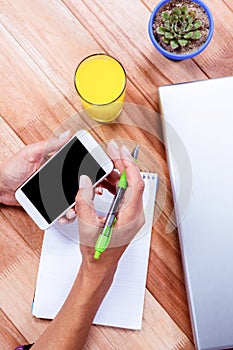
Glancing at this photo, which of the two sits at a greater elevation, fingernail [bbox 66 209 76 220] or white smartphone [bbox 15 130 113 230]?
white smartphone [bbox 15 130 113 230]

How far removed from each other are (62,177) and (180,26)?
1.26ft

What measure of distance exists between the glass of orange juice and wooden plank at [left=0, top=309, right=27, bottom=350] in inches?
19.2

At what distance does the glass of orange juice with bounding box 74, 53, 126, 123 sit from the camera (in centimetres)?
104

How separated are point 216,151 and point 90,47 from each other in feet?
1.19

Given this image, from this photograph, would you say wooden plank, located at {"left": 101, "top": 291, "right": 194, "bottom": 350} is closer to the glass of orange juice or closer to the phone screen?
the phone screen

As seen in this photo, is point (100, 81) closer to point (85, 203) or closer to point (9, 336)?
point (85, 203)

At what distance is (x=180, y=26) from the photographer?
1009 mm

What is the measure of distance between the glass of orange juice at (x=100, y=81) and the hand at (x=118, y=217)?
11cm

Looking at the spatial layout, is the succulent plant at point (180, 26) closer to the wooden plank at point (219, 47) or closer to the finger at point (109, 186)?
the wooden plank at point (219, 47)

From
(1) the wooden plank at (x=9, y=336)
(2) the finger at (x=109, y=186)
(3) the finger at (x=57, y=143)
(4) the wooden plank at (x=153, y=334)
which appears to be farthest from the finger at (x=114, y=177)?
(1) the wooden plank at (x=9, y=336)

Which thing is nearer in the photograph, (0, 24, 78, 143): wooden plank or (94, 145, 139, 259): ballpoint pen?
(94, 145, 139, 259): ballpoint pen

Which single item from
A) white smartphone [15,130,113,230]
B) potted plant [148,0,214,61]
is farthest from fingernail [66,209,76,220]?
potted plant [148,0,214,61]

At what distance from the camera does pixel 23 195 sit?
1028mm

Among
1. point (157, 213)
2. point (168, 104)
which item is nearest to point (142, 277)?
point (157, 213)
